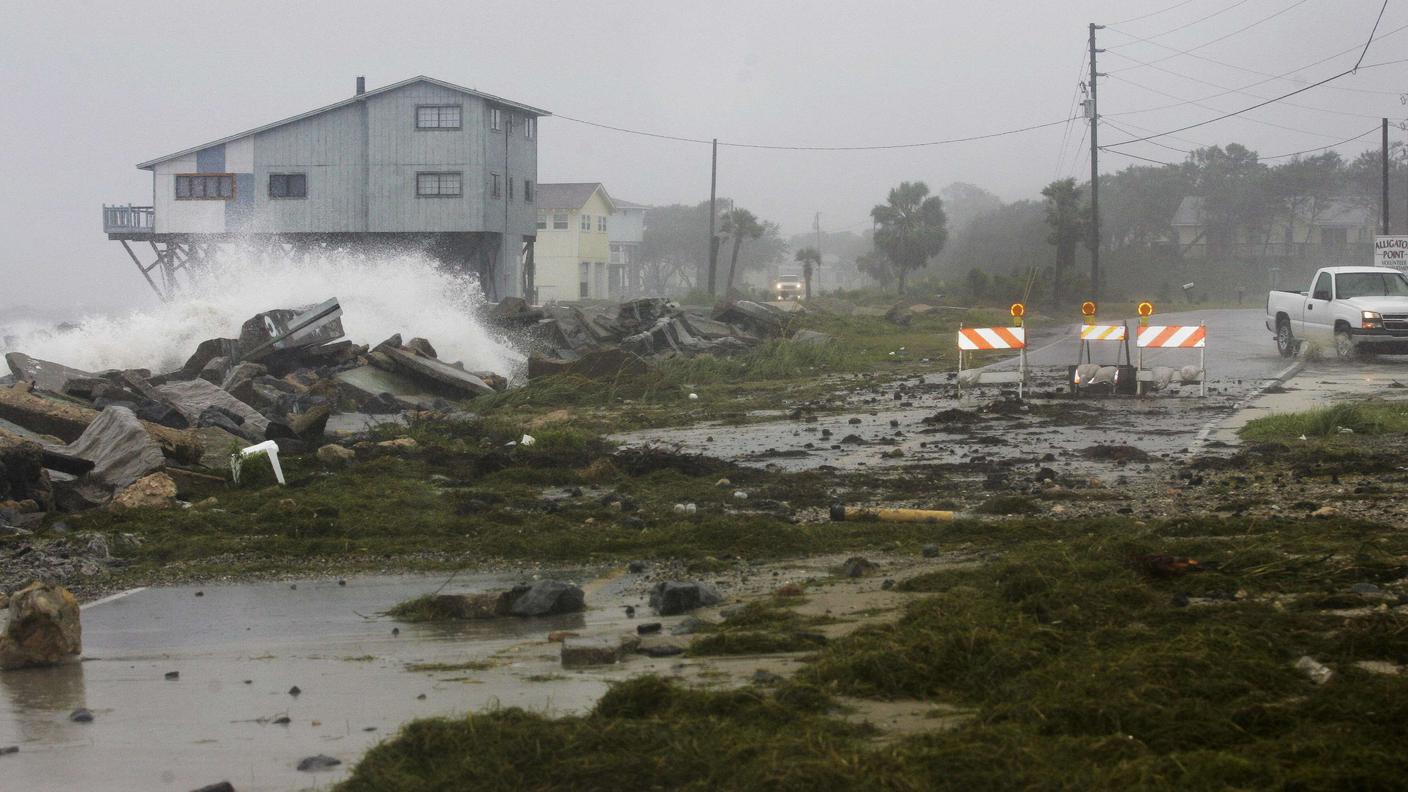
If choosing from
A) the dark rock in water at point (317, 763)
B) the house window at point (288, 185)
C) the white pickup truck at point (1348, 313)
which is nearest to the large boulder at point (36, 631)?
the dark rock in water at point (317, 763)

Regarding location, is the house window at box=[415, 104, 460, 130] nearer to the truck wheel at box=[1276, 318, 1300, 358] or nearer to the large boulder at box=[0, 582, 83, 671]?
the truck wheel at box=[1276, 318, 1300, 358]

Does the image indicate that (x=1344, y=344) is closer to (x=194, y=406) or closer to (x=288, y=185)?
(x=194, y=406)

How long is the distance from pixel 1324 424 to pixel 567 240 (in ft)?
253

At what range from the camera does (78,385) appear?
1967 cm

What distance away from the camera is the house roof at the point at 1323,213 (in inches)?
4149

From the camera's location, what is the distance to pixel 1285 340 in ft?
95.8

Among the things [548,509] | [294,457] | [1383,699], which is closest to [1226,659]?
[1383,699]

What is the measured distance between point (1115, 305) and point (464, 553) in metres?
62.7

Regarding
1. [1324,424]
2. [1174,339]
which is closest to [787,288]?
[1174,339]

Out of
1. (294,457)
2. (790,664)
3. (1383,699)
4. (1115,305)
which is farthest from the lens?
(1115,305)

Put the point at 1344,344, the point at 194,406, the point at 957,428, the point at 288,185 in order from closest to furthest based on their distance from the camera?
the point at 957,428 → the point at 194,406 → the point at 1344,344 → the point at 288,185

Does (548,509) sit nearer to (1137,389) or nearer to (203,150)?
(1137,389)

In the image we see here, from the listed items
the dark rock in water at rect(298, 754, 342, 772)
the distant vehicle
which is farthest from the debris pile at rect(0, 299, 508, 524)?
the distant vehicle

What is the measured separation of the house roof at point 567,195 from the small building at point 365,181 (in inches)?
1316
